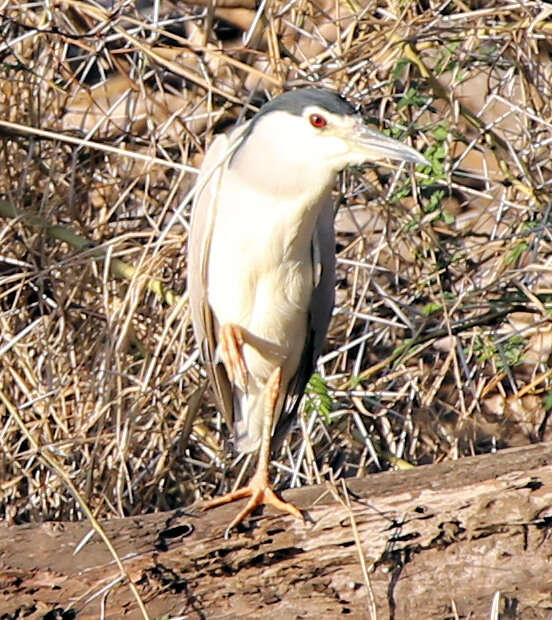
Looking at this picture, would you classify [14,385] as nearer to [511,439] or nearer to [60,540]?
[60,540]

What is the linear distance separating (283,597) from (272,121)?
107 cm

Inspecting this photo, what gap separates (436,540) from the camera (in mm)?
2498

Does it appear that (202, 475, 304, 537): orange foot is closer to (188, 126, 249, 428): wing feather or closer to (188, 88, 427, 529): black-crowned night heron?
(188, 88, 427, 529): black-crowned night heron

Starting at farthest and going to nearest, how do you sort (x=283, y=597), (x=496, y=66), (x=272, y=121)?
(x=496, y=66) < (x=272, y=121) < (x=283, y=597)

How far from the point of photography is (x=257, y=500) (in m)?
2.68

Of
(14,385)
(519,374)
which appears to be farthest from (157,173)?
(519,374)

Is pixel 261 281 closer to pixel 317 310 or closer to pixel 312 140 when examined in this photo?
pixel 317 310

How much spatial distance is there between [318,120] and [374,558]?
0.96 m

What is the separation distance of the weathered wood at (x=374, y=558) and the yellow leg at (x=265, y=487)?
0.31 feet

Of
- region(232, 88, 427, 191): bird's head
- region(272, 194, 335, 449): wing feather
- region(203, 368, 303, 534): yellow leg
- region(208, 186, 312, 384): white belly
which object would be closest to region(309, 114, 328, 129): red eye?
region(232, 88, 427, 191): bird's head

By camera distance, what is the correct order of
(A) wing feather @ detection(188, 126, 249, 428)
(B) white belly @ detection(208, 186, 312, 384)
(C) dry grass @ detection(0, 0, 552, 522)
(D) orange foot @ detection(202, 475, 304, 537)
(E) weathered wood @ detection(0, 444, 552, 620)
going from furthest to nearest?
(C) dry grass @ detection(0, 0, 552, 522) → (A) wing feather @ detection(188, 126, 249, 428) → (B) white belly @ detection(208, 186, 312, 384) → (D) orange foot @ detection(202, 475, 304, 537) → (E) weathered wood @ detection(0, 444, 552, 620)

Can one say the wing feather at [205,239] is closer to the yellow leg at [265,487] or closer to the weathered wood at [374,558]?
the yellow leg at [265,487]

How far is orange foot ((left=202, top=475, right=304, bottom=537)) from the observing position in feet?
8.46

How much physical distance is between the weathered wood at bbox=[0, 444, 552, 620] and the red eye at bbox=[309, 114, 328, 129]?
82 cm
